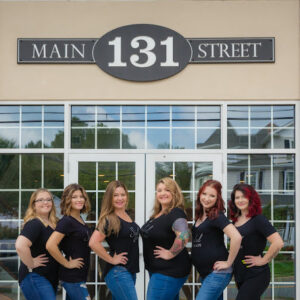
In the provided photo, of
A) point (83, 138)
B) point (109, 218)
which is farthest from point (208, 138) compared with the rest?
point (109, 218)

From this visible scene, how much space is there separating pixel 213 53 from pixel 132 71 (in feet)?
3.29

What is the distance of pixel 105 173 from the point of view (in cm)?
635

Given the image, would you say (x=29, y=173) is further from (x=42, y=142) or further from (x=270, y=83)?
(x=270, y=83)

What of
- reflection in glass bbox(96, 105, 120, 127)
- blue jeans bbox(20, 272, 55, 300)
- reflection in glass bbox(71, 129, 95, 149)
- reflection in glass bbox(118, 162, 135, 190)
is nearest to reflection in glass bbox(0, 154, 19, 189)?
reflection in glass bbox(71, 129, 95, 149)

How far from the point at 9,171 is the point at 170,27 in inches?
104

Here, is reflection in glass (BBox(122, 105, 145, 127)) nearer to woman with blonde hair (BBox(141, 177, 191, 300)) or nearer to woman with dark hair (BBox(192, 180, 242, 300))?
woman with blonde hair (BBox(141, 177, 191, 300))

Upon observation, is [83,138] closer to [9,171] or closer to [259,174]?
[9,171]

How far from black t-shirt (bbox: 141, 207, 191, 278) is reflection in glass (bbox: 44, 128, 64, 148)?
222cm

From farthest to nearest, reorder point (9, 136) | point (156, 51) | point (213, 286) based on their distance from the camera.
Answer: point (9, 136), point (156, 51), point (213, 286)

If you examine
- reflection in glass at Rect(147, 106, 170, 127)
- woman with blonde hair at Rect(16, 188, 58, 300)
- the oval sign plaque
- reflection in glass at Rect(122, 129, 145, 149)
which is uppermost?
the oval sign plaque

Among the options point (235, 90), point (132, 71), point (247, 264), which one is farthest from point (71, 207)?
point (235, 90)

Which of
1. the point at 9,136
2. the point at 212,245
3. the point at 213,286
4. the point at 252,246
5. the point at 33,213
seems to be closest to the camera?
the point at 213,286

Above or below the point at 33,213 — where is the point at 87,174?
above

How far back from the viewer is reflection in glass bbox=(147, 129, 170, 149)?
6395 millimetres
